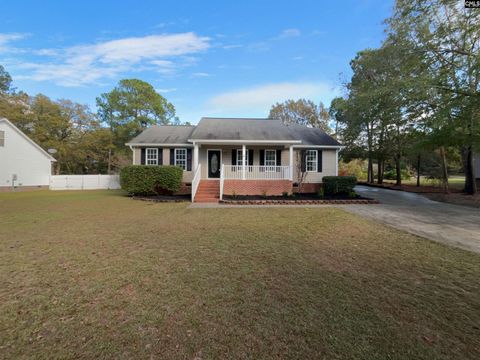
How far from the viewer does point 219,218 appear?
7645 millimetres

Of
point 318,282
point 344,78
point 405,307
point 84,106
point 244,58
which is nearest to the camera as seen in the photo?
point 405,307

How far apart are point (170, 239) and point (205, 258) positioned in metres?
1.52

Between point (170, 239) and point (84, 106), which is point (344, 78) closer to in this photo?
point (170, 239)

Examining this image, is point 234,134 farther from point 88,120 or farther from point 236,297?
point 88,120

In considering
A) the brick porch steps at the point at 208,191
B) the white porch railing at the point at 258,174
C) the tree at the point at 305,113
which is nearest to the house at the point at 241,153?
the brick porch steps at the point at 208,191

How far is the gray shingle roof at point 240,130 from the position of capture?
1347cm

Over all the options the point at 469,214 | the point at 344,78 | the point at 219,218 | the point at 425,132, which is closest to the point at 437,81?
the point at 425,132

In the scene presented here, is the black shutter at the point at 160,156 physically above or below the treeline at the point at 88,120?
below

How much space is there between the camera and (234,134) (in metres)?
14.0

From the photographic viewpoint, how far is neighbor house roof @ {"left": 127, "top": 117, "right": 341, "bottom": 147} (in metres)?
13.1

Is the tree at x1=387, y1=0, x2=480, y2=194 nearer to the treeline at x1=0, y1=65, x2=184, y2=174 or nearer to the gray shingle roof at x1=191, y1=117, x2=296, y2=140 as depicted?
the gray shingle roof at x1=191, y1=117, x2=296, y2=140

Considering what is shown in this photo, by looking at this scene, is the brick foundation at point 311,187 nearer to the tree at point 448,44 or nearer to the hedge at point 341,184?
the hedge at point 341,184

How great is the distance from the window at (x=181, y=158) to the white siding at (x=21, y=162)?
48.4 feet

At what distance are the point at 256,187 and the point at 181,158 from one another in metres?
5.54
